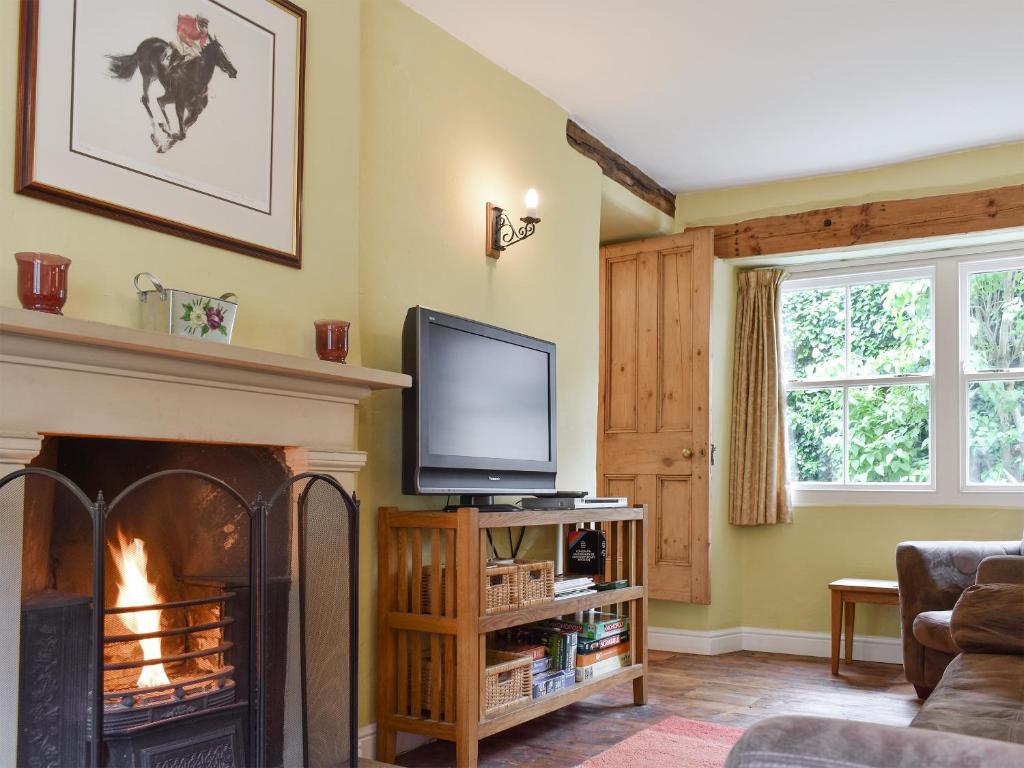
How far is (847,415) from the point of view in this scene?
5.13m

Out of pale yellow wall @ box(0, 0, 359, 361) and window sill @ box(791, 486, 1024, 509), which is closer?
pale yellow wall @ box(0, 0, 359, 361)

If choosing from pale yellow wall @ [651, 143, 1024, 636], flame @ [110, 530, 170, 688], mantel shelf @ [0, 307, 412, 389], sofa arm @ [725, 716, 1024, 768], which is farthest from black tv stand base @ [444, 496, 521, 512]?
pale yellow wall @ [651, 143, 1024, 636]

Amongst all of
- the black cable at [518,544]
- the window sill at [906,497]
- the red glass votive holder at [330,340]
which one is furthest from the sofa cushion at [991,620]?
the window sill at [906,497]

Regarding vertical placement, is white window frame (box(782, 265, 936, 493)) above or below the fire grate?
above

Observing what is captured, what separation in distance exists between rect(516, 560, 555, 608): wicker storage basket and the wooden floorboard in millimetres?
488

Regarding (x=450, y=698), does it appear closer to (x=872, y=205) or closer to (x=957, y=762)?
(x=957, y=762)

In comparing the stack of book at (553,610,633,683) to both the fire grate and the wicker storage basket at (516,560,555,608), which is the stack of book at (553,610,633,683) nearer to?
the wicker storage basket at (516,560,555,608)

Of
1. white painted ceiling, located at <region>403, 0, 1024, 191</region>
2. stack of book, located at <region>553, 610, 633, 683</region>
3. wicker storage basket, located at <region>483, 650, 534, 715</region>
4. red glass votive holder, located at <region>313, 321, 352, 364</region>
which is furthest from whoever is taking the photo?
stack of book, located at <region>553, 610, 633, 683</region>

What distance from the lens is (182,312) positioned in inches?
82.9

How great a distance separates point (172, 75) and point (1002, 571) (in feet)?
9.70

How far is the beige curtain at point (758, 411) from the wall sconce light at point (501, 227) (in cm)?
202

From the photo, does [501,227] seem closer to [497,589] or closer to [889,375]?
[497,589]

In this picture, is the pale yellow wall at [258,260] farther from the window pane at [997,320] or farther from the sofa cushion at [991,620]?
the window pane at [997,320]

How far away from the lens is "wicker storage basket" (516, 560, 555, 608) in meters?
3.03
